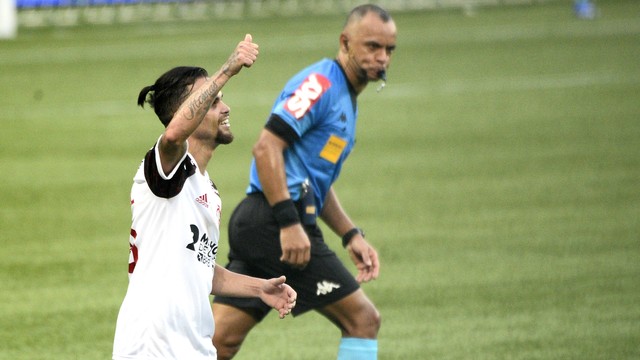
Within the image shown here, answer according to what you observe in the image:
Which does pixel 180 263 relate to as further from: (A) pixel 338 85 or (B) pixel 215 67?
(B) pixel 215 67

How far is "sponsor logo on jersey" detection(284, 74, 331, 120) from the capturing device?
778cm

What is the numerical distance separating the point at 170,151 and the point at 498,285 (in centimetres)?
647

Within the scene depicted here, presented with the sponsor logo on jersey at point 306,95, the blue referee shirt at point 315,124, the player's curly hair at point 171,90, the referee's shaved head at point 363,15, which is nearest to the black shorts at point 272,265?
the blue referee shirt at point 315,124

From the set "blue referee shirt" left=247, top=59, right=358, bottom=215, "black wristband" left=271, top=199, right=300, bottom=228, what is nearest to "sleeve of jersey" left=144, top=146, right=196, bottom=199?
"black wristband" left=271, top=199, right=300, bottom=228

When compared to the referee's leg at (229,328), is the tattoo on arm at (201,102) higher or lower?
higher

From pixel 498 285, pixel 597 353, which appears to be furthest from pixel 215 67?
pixel 597 353

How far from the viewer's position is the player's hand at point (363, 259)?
8227 millimetres

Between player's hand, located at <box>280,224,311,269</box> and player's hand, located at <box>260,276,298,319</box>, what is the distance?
125 cm

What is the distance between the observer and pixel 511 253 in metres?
13.0

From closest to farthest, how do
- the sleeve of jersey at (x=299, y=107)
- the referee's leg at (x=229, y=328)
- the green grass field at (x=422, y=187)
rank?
the sleeve of jersey at (x=299, y=107) < the referee's leg at (x=229, y=328) < the green grass field at (x=422, y=187)

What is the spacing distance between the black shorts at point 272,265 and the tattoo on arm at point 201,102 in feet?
7.03

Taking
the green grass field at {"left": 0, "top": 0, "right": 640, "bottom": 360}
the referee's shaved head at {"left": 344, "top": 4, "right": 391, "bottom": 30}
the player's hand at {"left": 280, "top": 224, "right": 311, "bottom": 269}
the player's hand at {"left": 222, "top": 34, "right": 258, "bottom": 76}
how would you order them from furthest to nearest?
the green grass field at {"left": 0, "top": 0, "right": 640, "bottom": 360} < the referee's shaved head at {"left": 344, "top": 4, "right": 391, "bottom": 30} < the player's hand at {"left": 280, "top": 224, "right": 311, "bottom": 269} < the player's hand at {"left": 222, "top": 34, "right": 258, "bottom": 76}

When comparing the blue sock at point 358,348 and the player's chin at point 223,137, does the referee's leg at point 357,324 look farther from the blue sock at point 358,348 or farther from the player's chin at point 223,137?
the player's chin at point 223,137

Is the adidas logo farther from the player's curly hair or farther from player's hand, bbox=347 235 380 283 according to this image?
player's hand, bbox=347 235 380 283
